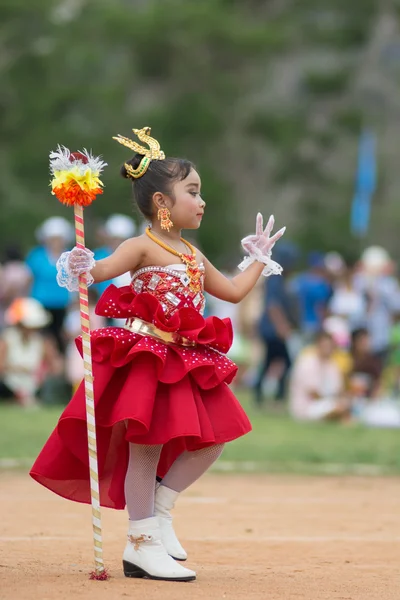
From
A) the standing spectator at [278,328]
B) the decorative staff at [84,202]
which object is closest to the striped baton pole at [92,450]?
the decorative staff at [84,202]

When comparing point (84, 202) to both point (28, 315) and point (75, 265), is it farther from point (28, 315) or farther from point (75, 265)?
point (28, 315)

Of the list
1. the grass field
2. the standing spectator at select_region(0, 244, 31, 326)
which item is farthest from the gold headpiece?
Answer: the standing spectator at select_region(0, 244, 31, 326)

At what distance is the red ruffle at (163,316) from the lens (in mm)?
5676

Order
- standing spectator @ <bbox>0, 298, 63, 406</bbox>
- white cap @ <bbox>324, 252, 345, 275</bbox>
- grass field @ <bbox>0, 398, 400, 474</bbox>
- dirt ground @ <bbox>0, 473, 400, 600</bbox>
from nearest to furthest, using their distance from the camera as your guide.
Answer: dirt ground @ <bbox>0, 473, 400, 600</bbox>
grass field @ <bbox>0, 398, 400, 474</bbox>
standing spectator @ <bbox>0, 298, 63, 406</bbox>
white cap @ <bbox>324, 252, 345, 275</bbox>

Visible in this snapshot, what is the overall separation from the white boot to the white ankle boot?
0.15 m

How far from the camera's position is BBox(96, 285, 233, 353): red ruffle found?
5.68 m

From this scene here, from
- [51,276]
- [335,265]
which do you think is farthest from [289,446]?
[335,265]

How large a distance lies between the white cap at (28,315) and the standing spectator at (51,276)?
152 millimetres

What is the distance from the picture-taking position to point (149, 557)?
563 cm

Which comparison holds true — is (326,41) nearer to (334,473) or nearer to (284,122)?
(284,122)

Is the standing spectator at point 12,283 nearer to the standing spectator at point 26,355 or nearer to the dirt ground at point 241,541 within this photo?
the standing spectator at point 26,355

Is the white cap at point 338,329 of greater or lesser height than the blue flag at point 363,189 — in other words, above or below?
below

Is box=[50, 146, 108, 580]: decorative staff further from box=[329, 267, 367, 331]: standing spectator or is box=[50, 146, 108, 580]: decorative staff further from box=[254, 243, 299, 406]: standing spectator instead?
box=[329, 267, 367, 331]: standing spectator

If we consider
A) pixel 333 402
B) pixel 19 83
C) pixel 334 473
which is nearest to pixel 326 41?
pixel 19 83
